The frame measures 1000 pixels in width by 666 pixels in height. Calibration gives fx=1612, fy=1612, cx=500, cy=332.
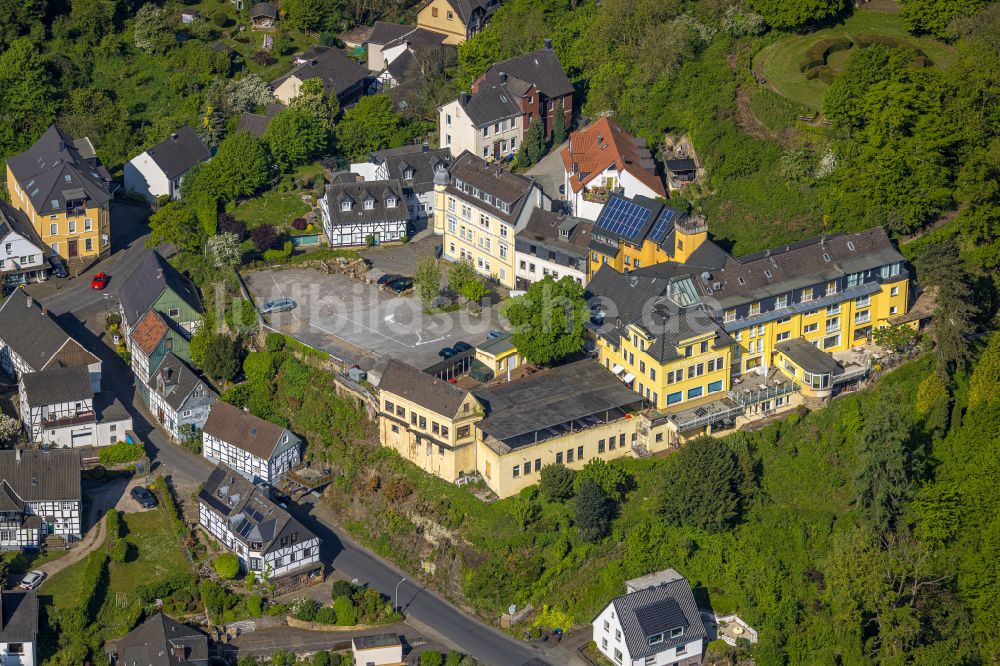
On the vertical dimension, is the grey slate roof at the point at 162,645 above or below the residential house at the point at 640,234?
below

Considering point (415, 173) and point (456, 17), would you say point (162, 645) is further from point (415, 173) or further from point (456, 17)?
point (456, 17)

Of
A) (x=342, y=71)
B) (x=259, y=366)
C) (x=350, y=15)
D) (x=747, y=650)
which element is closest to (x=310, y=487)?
(x=259, y=366)

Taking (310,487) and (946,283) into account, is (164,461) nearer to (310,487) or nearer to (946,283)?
(310,487)

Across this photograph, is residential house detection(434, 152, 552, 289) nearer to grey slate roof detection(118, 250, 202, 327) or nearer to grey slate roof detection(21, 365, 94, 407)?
grey slate roof detection(118, 250, 202, 327)

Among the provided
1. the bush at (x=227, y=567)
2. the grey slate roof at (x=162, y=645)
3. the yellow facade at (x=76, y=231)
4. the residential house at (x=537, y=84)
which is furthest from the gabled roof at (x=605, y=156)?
the grey slate roof at (x=162, y=645)

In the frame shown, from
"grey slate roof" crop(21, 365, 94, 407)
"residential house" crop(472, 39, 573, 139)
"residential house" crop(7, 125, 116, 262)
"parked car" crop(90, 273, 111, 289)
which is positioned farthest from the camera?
"residential house" crop(472, 39, 573, 139)


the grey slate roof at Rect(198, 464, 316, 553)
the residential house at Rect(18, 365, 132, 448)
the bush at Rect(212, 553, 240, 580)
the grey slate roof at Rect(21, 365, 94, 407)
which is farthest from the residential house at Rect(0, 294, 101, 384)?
the bush at Rect(212, 553, 240, 580)

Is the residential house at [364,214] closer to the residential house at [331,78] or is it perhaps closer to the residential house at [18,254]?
the residential house at [331,78]

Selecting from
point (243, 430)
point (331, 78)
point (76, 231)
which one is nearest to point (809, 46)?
point (331, 78)
